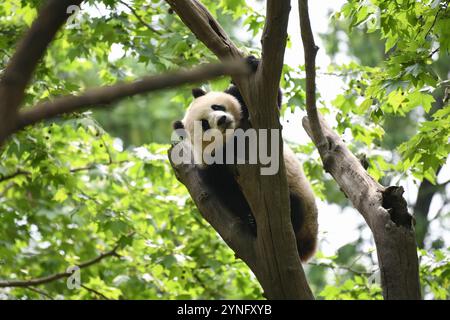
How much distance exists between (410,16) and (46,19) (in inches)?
121

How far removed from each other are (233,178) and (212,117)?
0.53 m

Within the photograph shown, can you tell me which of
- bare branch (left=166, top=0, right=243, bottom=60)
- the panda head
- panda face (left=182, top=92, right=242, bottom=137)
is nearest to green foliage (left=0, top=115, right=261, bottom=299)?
the panda head

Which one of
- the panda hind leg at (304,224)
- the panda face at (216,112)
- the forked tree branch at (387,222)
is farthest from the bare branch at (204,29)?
the panda hind leg at (304,224)

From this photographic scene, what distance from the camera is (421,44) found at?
12.1ft

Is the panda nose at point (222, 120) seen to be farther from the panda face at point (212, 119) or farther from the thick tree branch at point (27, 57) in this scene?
the thick tree branch at point (27, 57)

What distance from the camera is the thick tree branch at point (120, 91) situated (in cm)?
105

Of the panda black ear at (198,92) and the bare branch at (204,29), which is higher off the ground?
the panda black ear at (198,92)

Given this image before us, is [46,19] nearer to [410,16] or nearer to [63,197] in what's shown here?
[410,16]

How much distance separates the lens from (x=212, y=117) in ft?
15.8

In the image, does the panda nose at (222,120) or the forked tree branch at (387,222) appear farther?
the panda nose at (222,120)

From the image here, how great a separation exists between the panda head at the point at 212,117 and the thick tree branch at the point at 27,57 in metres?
3.49

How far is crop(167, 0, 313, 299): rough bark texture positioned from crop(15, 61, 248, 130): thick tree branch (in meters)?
2.07

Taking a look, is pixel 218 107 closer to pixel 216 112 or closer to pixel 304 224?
pixel 216 112
